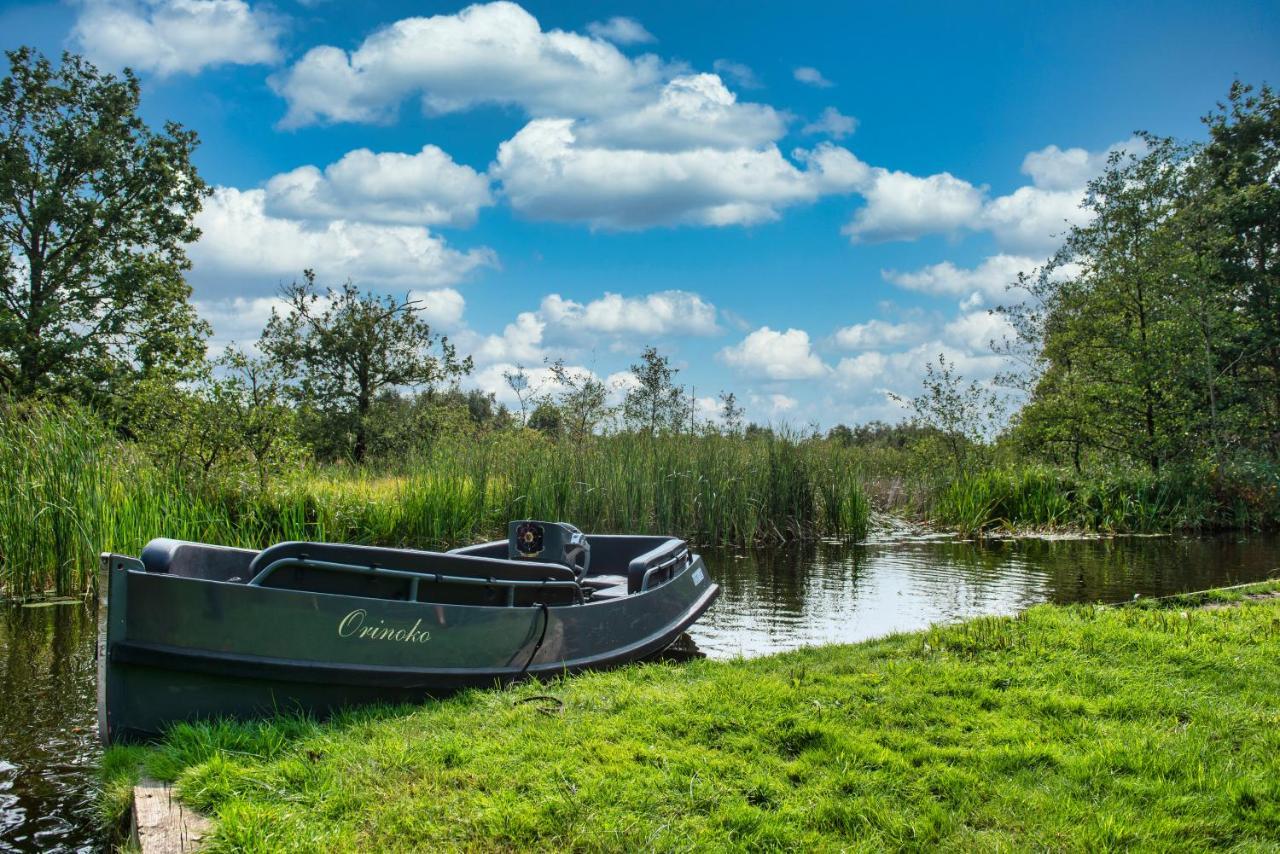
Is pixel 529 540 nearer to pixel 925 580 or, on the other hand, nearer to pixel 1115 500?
pixel 925 580

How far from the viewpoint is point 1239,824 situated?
3734 millimetres

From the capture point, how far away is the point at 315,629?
561cm

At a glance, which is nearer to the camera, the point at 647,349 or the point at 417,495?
the point at 417,495

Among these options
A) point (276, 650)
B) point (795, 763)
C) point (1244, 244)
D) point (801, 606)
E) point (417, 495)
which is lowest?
point (801, 606)

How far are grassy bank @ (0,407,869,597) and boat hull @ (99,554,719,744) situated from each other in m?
5.98

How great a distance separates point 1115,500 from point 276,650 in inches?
797

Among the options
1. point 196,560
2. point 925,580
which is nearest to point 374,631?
point 196,560

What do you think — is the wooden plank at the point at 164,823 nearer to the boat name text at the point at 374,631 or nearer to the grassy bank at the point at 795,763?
the grassy bank at the point at 795,763

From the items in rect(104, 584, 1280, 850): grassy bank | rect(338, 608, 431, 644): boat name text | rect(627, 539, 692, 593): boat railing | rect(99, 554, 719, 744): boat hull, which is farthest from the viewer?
rect(627, 539, 692, 593): boat railing

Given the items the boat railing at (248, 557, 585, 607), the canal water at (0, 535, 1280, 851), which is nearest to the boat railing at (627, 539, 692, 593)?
the canal water at (0, 535, 1280, 851)

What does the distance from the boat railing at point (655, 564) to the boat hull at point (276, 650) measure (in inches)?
67.1

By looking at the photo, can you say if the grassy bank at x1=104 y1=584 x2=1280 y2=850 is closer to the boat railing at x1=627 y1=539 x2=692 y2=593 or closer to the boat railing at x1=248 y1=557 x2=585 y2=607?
the boat railing at x1=248 y1=557 x2=585 y2=607

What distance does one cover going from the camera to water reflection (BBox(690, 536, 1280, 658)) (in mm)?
9930

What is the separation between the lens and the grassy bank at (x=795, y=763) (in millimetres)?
3760
